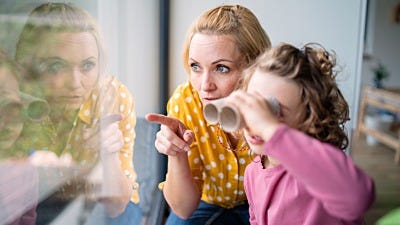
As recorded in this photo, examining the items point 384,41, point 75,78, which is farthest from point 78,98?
point 384,41

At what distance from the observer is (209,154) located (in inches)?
40.9

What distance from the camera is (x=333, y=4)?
115cm

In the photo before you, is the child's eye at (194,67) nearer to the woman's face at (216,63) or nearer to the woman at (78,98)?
the woman's face at (216,63)

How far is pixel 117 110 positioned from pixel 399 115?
3.51 meters

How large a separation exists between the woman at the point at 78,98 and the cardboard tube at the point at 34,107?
11 mm

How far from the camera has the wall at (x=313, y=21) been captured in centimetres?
113

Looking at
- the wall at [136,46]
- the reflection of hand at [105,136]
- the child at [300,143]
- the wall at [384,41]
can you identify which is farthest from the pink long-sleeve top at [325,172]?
the wall at [384,41]

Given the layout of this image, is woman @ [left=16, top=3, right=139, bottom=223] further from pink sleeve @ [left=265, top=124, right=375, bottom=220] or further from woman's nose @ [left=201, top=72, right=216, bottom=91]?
pink sleeve @ [left=265, top=124, right=375, bottom=220]

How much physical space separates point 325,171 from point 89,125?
518 mm

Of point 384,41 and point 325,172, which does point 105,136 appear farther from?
point 384,41

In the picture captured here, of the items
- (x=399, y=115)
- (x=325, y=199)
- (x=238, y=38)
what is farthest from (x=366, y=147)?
(x=325, y=199)

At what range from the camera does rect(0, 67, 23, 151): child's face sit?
1.54 ft

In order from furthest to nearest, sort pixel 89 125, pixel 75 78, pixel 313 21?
pixel 313 21, pixel 89 125, pixel 75 78

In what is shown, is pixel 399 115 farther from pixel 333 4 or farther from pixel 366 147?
pixel 333 4
